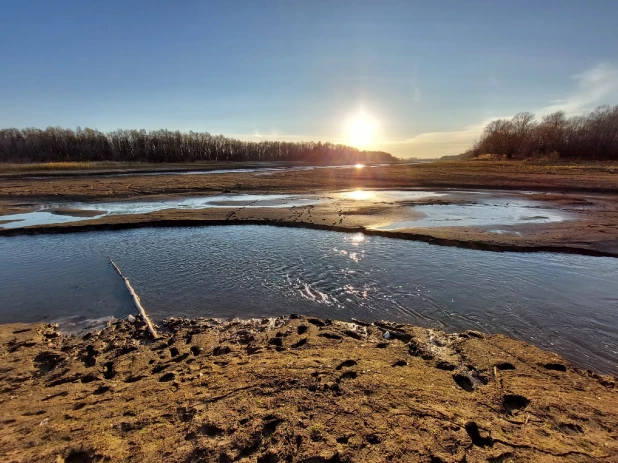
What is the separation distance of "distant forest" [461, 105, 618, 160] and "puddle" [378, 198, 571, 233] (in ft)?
185

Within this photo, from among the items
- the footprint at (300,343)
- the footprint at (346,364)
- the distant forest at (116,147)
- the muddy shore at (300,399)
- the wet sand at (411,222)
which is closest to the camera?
the muddy shore at (300,399)

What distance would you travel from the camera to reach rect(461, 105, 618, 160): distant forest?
62.1 metres

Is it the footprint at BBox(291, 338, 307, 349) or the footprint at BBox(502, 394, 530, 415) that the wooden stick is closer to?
the footprint at BBox(291, 338, 307, 349)

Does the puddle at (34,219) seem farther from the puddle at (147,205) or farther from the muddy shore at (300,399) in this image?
the muddy shore at (300,399)

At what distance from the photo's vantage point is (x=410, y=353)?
5184 mm

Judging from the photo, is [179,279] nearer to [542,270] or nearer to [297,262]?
[297,262]

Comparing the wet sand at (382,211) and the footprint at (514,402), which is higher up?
the wet sand at (382,211)

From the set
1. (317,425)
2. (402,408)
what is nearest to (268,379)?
(317,425)

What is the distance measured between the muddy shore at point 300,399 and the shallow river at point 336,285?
1.30 m

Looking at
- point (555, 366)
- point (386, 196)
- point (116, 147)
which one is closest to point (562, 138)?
point (386, 196)

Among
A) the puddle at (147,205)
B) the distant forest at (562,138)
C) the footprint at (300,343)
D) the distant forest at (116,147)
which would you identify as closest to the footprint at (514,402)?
the footprint at (300,343)

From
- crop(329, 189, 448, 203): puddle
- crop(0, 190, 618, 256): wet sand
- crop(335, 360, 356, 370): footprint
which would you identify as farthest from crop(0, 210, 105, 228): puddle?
crop(335, 360, 356, 370): footprint

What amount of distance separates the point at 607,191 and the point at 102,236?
3528 centimetres

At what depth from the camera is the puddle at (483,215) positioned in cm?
1520
